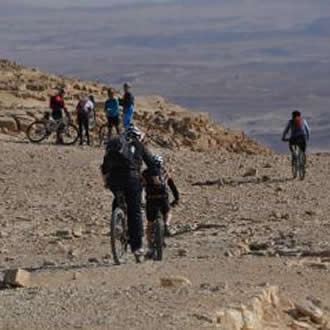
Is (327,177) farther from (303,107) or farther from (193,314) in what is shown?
(303,107)

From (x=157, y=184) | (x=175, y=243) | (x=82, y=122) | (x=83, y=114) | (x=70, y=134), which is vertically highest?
(x=157, y=184)

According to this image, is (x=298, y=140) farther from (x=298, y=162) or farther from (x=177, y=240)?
(x=177, y=240)

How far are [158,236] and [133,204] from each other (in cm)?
77

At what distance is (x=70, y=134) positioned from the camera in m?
30.9

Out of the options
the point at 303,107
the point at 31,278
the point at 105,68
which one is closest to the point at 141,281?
the point at 31,278

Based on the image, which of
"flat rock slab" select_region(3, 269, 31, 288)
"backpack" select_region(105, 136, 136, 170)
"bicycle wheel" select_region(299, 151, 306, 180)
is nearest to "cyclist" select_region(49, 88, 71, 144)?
"bicycle wheel" select_region(299, 151, 306, 180)

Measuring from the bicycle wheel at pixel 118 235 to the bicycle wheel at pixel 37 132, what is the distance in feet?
53.8

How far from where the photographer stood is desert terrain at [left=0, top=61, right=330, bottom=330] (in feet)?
34.2

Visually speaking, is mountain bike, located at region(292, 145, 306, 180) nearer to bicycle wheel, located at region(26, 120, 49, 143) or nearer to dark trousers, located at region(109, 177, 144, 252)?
bicycle wheel, located at region(26, 120, 49, 143)

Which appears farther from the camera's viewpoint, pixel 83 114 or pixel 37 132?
pixel 37 132

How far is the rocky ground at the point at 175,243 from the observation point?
10.4m

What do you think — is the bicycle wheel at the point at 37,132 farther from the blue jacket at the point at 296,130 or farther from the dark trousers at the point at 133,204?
the dark trousers at the point at 133,204

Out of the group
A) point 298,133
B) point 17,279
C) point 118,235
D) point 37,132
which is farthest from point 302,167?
point 17,279

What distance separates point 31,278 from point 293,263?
2.65m
